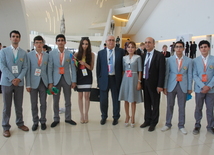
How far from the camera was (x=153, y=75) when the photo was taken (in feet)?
10.2

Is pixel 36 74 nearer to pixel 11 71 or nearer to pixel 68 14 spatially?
pixel 11 71

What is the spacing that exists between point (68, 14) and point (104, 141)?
2920cm

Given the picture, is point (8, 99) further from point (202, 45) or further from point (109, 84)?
point (202, 45)

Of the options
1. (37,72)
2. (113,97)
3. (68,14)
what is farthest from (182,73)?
(68,14)

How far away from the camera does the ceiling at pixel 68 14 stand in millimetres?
26000

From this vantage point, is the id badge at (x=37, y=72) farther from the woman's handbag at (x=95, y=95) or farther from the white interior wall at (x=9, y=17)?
the white interior wall at (x=9, y=17)

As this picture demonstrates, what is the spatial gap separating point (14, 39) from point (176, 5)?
13946 millimetres

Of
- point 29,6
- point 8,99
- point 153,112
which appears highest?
point 29,6

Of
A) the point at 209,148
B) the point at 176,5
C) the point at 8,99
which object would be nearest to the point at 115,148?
the point at 209,148

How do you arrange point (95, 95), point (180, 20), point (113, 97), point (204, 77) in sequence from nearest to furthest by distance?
point (204, 77) < point (113, 97) < point (95, 95) < point (180, 20)

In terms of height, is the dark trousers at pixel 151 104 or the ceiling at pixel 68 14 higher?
the ceiling at pixel 68 14

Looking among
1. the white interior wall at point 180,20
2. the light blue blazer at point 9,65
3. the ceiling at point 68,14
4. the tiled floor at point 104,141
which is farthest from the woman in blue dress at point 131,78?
the ceiling at point 68,14

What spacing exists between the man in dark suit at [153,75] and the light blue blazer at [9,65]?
2138 millimetres

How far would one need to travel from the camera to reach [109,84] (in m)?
3.39
